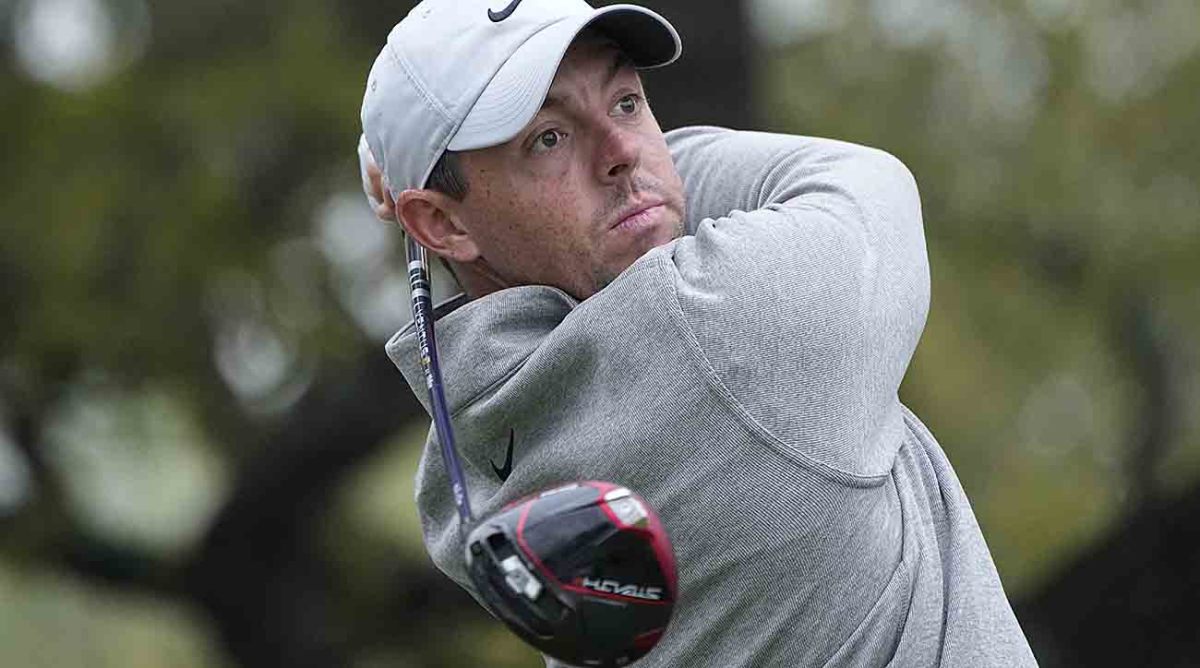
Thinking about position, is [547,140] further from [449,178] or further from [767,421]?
[767,421]

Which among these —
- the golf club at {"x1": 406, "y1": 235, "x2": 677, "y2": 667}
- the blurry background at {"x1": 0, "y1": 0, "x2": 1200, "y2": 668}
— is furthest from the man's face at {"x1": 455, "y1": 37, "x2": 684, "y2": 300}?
the blurry background at {"x1": 0, "y1": 0, "x2": 1200, "y2": 668}

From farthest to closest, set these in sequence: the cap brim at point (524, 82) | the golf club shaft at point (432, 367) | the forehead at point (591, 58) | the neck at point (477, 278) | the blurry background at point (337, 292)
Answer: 1. the blurry background at point (337, 292)
2. the neck at point (477, 278)
3. the forehead at point (591, 58)
4. the cap brim at point (524, 82)
5. the golf club shaft at point (432, 367)

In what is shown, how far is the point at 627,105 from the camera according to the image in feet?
8.34

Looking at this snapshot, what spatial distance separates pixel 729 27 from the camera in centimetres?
582

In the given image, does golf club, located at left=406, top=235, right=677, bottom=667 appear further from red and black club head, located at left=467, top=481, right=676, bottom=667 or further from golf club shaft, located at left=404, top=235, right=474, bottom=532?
golf club shaft, located at left=404, top=235, right=474, bottom=532

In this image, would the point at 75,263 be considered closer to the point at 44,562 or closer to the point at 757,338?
the point at 44,562

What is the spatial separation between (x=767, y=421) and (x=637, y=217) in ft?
1.17

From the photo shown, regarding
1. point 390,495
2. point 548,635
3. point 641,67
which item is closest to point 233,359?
point 390,495

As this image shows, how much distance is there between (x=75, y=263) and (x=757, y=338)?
19.0ft

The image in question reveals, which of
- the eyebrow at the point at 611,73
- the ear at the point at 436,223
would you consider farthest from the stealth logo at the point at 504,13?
the ear at the point at 436,223

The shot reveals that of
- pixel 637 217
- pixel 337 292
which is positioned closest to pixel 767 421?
pixel 637 217

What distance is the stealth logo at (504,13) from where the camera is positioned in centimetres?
248

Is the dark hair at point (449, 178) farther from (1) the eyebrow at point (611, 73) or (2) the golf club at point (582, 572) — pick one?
(2) the golf club at point (582, 572)

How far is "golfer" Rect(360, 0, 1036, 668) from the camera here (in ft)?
7.56
